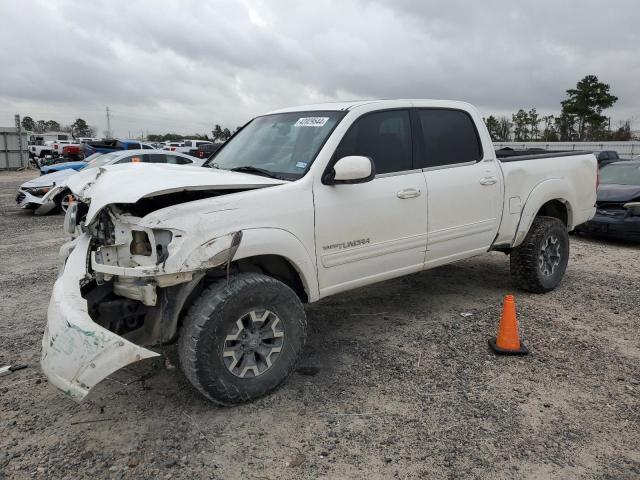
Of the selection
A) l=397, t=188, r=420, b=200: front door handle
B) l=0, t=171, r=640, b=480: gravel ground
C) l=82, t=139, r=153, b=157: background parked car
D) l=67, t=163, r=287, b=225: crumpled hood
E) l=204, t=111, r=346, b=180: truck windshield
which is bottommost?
l=0, t=171, r=640, b=480: gravel ground

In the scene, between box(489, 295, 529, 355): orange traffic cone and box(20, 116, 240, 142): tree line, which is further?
box(20, 116, 240, 142): tree line

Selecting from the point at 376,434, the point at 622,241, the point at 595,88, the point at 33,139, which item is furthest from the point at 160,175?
the point at 33,139

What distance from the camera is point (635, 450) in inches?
114

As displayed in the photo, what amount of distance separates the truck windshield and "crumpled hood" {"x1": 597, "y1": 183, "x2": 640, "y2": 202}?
22.6ft

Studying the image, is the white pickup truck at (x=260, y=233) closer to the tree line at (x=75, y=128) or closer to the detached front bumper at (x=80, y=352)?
the detached front bumper at (x=80, y=352)

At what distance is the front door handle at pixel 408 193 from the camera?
4.07 meters

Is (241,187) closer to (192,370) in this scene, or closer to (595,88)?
(192,370)

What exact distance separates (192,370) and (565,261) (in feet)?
14.6

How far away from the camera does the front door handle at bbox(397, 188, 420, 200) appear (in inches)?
160

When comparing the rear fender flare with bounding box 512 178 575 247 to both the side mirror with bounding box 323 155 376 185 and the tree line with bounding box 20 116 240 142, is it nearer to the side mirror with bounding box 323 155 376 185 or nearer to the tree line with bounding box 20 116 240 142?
the side mirror with bounding box 323 155 376 185

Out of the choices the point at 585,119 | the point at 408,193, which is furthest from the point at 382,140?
the point at 585,119

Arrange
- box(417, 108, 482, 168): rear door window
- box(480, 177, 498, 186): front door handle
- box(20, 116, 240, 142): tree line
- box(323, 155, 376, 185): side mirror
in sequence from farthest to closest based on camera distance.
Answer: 1. box(20, 116, 240, 142): tree line
2. box(480, 177, 498, 186): front door handle
3. box(417, 108, 482, 168): rear door window
4. box(323, 155, 376, 185): side mirror

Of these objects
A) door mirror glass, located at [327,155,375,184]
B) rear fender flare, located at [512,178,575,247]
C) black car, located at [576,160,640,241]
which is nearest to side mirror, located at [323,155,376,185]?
door mirror glass, located at [327,155,375,184]

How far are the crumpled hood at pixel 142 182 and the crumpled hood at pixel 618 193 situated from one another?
7.45 m
